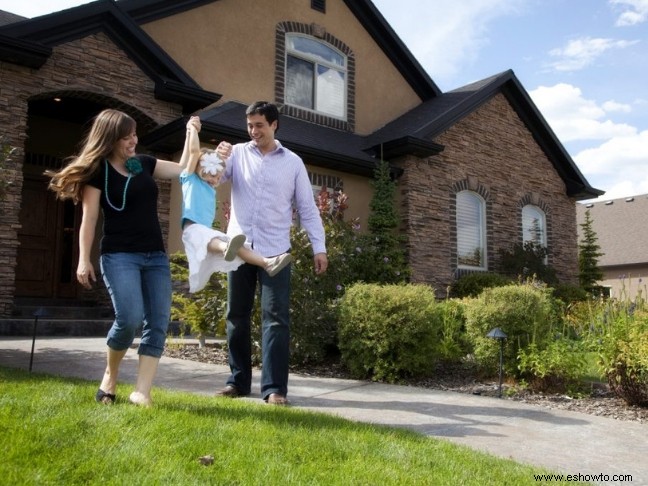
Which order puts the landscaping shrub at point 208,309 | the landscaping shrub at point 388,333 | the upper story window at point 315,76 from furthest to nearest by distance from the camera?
the upper story window at point 315,76, the landscaping shrub at point 208,309, the landscaping shrub at point 388,333

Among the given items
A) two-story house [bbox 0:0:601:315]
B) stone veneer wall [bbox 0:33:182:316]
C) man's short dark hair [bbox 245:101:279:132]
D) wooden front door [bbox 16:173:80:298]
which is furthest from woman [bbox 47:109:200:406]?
wooden front door [bbox 16:173:80:298]

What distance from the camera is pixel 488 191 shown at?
46.4 ft

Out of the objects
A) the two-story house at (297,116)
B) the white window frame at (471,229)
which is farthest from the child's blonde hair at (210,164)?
the white window frame at (471,229)

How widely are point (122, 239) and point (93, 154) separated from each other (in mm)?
506

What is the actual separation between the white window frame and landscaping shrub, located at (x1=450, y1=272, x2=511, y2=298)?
0.81 meters

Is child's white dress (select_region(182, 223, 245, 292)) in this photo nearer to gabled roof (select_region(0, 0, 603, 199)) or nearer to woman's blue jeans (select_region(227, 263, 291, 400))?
woman's blue jeans (select_region(227, 263, 291, 400))

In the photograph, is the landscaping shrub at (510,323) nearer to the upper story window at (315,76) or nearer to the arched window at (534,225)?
the upper story window at (315,76)

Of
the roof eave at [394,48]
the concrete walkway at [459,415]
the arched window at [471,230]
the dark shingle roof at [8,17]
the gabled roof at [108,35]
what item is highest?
the roof eave at [394,48]

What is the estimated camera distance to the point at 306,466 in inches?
104

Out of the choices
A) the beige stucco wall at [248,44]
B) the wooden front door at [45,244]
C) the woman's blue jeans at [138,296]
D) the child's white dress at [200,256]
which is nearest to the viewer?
the woman's blue jeans at [138,296]

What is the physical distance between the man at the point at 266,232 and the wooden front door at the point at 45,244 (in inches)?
298

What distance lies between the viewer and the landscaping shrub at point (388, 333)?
5574 mm

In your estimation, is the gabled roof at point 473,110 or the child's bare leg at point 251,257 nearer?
the child's bare leg at point 251,257

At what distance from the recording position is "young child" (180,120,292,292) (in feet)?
12.1
